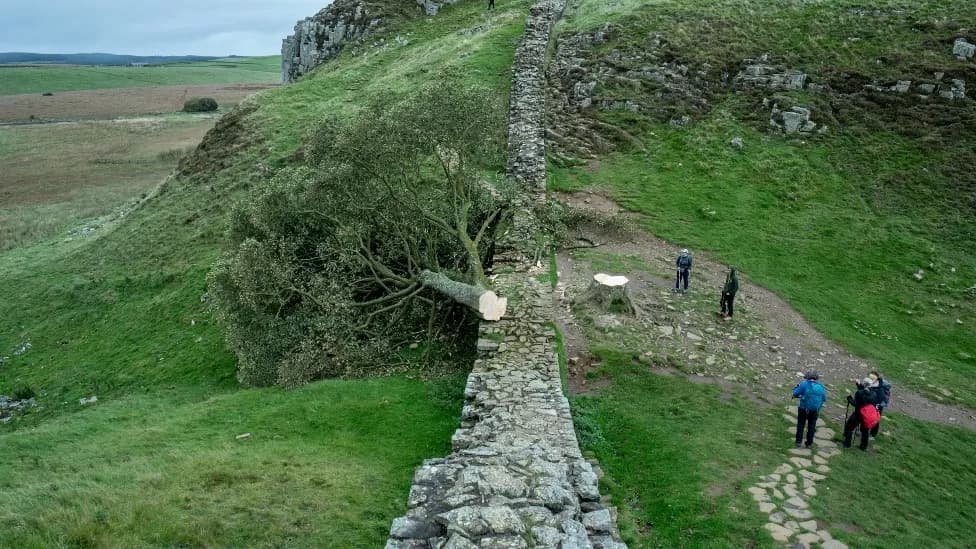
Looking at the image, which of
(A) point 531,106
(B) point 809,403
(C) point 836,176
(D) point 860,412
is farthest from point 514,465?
(A) point 531,106

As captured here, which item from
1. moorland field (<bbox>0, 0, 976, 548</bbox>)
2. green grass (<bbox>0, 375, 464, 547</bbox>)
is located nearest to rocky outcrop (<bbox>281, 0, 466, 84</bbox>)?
moorland field (<bbox>0, 0, 976, 548</bbox>)

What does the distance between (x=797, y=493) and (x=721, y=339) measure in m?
8.07

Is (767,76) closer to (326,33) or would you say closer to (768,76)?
(768,76)

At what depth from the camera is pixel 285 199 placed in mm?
23469

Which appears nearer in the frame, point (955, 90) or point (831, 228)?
point (831, 228)

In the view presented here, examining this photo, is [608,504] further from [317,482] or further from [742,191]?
[742,191]

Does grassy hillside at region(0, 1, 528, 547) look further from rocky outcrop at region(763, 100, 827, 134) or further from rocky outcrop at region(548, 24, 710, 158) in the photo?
rocky outcrop at region(763, 100, 827, 134)

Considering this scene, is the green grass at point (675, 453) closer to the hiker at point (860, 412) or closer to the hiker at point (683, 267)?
the hiker at point (860, 412)

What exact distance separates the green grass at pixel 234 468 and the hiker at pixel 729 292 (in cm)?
1109

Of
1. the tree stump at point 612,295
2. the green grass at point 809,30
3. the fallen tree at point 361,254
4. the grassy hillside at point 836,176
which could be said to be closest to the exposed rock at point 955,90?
the grassy hillside at point 836,176

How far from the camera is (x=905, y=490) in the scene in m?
14.4

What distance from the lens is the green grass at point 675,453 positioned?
12.7 m

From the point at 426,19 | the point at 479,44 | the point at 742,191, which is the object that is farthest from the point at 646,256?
the point at 426,19

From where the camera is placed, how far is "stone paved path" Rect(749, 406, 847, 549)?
40.2 feet
